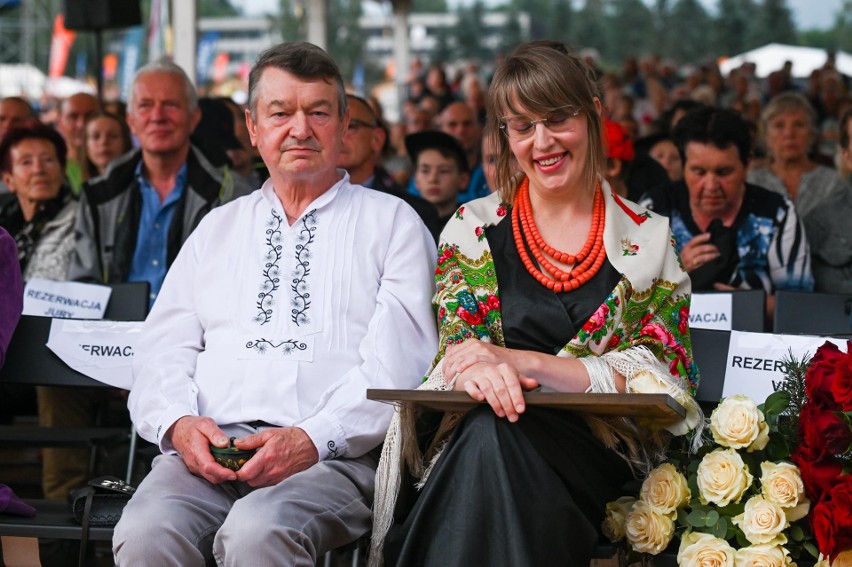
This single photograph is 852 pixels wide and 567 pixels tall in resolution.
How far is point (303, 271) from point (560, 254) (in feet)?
2.54

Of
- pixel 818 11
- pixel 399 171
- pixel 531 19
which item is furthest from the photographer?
pixel 531 19

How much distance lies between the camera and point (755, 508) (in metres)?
3.15

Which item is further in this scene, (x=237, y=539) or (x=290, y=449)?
(x=290, y=449)

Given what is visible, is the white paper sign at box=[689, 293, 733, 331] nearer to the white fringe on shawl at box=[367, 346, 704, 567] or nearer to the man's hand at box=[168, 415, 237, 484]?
the white fringe on shawl at box=[367, 346, 704, 567]

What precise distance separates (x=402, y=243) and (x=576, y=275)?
57 cm

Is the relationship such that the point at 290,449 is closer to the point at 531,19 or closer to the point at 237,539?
the point at 237,539

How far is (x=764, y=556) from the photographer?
3084 millimetres

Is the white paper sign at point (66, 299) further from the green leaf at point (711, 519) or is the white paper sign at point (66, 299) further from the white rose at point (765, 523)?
the white rose at point (765, 523)

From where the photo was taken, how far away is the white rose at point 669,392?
10.4ft

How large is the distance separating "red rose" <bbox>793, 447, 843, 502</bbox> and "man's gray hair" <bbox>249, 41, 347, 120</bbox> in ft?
5.71

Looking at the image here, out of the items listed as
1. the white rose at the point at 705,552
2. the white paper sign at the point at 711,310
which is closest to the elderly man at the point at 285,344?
the white rose at the point at 705,552

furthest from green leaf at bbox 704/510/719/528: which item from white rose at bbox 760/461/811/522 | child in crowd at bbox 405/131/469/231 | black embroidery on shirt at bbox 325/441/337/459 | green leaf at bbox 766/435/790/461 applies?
child in crowd at bbox 405/131/469/231

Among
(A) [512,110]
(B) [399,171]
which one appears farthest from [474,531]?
(B) [399,171]

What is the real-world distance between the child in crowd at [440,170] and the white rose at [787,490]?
155 inches
